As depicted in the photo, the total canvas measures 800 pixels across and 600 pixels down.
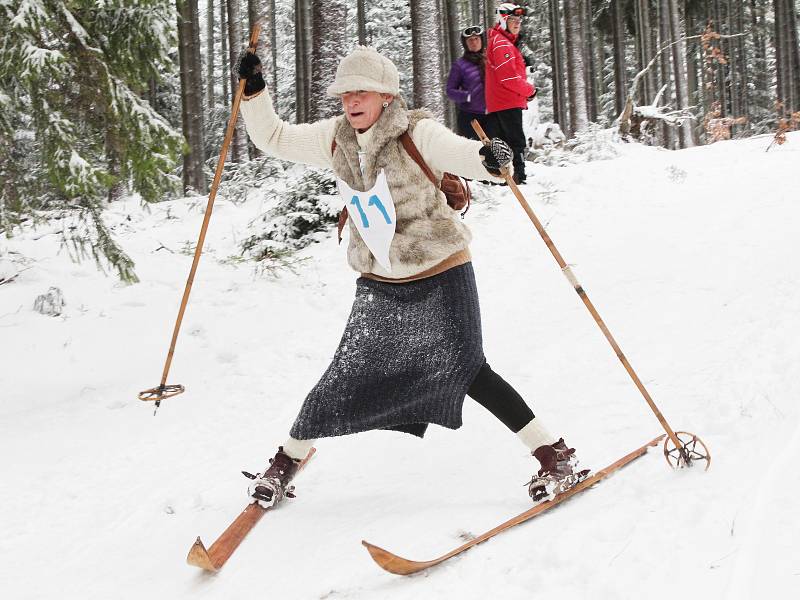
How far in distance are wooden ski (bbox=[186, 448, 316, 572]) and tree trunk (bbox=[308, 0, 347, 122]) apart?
19.2 ft

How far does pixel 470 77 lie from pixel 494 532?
6.60 meters

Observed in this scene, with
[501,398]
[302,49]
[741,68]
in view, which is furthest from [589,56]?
[501,398]

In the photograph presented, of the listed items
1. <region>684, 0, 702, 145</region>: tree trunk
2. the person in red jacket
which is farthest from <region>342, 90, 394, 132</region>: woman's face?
<region>684, 0, 702, 145</region>: tree trunk

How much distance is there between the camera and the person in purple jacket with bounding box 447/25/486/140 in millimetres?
8430

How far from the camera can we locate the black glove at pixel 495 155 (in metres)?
3.14

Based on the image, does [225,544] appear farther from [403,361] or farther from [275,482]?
[403,361]

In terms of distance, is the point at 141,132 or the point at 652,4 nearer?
the point at 141,132

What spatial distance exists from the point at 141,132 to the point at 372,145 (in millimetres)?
2694

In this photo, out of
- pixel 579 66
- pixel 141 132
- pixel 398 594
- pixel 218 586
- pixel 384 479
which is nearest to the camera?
pixel 398 594

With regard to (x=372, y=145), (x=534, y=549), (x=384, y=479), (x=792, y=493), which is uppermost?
(x=372, y=145)

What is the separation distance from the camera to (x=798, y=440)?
3.21 metres

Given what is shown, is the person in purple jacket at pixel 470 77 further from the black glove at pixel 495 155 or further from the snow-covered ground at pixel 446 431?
the black glove at pixel 495 155

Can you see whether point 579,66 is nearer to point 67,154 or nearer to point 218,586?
point 67,154

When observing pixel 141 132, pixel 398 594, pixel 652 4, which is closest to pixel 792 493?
pixel 398 594
